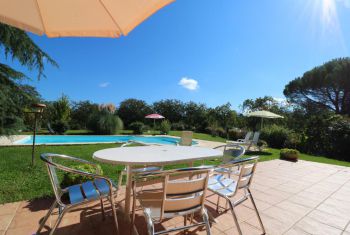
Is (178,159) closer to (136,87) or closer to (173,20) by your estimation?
(173,20)

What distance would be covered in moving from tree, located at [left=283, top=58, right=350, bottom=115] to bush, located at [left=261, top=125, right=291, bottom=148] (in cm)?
1141

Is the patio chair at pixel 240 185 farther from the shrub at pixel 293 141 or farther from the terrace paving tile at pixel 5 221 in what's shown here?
the shrub at pixel 293 141

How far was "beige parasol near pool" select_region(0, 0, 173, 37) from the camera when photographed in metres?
1.60

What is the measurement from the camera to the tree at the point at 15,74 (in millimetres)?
5680

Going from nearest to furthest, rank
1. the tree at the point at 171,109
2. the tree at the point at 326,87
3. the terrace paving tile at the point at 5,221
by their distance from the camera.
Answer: the terrace paving tile at the point at 5,221 → the tree at the point at 326,87 → the tree at the point at 171,109

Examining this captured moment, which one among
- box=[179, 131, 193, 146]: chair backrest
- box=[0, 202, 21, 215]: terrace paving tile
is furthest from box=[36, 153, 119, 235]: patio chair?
box=[179, 131, 193, 146]: chair backrest

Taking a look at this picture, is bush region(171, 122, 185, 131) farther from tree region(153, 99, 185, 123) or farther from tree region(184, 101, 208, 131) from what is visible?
tree region(153, 99, 185, 123)

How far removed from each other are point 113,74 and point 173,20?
1399cm

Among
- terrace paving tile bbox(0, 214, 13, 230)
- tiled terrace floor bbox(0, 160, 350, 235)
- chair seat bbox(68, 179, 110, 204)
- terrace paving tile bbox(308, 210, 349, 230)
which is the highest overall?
chair seat bbox(68, 179, 110, 204)

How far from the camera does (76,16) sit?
5.70ft

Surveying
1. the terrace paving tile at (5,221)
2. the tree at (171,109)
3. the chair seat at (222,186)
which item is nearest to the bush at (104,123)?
the tree at (171,109)

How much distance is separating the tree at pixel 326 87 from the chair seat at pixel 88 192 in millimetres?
23301

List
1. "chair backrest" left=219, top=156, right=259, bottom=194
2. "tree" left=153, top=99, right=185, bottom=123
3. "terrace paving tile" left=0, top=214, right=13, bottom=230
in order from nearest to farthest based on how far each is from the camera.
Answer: "chair backrest" left=219, top=156, right=259, bottom=194, "terrace paving tile" left=0, top=214, right=13, bottom=230, "tree" left=153, top=99, right=185, bottom=123

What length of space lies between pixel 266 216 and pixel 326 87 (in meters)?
22.4
